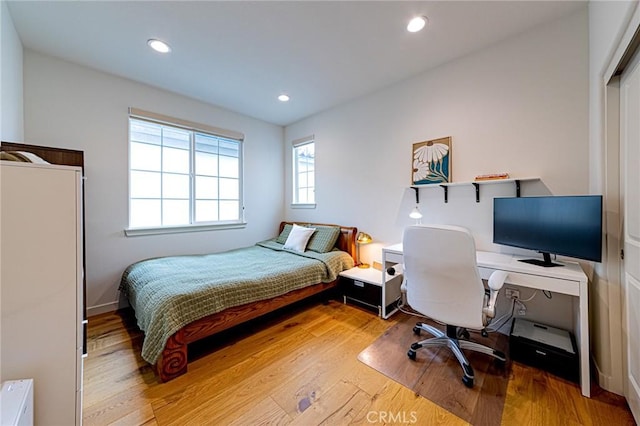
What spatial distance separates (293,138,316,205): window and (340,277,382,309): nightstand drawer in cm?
151

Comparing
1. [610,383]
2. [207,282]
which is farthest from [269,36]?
[610,383]

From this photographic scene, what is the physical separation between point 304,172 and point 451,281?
10.1 ft

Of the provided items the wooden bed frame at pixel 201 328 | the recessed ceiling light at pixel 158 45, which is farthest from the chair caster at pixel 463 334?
the recessed ceiling light at pixel 158 45

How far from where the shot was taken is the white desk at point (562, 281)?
151 centimetres

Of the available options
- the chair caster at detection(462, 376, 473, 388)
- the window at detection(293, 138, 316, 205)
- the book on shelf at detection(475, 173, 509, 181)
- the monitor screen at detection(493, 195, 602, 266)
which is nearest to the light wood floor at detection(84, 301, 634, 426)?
the chair caster at detection(462, 376, 473, 388)

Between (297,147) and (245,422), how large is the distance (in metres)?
A: 3.73

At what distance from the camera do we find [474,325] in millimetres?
1598

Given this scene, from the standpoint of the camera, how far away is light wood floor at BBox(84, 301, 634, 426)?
1373 millimetres

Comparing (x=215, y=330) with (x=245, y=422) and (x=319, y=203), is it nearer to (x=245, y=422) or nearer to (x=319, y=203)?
(x=245, y=422)

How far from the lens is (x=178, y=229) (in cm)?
326

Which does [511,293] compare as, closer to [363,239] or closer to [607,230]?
[607,230]

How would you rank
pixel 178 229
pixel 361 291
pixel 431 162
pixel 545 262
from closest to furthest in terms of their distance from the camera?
pixel 545 262, pixel 431 162, pixel 361 291, pixel 178 229

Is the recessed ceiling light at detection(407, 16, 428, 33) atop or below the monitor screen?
atop

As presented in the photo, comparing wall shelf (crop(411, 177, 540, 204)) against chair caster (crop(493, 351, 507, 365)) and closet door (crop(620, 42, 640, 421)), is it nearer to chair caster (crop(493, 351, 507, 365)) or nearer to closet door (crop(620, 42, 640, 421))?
closet door (crop(620, 42, 640, 421))
